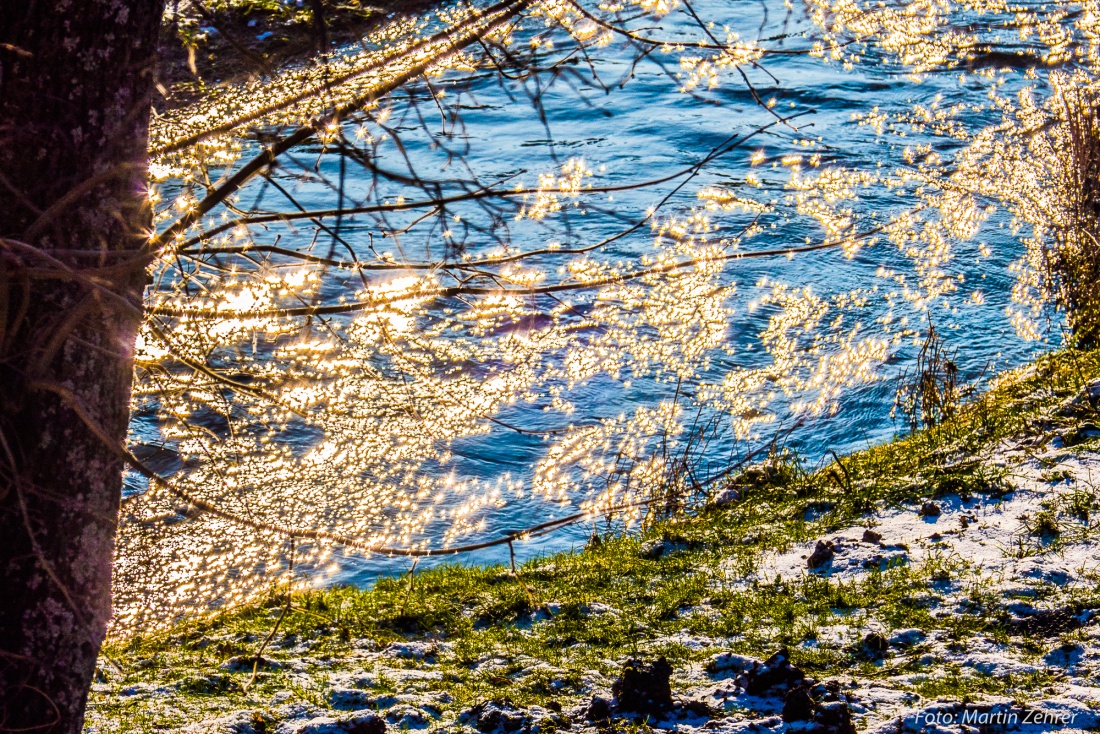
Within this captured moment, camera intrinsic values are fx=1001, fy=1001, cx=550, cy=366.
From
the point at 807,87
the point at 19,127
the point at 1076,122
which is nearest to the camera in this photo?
the point at 19,127

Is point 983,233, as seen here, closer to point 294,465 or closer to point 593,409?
point 593,409

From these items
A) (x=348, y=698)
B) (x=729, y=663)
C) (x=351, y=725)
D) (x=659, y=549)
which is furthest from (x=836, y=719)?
(x=659, y=549)

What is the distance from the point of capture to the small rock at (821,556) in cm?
513

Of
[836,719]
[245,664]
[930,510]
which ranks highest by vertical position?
[930,510]

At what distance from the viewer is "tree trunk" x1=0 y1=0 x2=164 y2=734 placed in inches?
98.9

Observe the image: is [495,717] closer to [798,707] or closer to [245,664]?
[798,707]

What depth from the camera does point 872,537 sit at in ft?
17.3

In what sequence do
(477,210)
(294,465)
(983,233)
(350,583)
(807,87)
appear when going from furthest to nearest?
(807,87) → (477,210) → (983,233) → (294,465) → (350,583)

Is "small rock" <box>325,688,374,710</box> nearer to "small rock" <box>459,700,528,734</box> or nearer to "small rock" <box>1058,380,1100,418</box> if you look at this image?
"small rock" <box>459,700,528,734</box>

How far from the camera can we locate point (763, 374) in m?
10.3

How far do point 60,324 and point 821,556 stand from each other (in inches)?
154

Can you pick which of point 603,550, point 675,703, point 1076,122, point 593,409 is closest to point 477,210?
point 593,409

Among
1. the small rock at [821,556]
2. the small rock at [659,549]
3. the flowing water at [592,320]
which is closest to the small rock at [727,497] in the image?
the flowing water at [592,320]

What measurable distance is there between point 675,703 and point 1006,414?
4.28 metres
